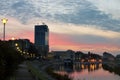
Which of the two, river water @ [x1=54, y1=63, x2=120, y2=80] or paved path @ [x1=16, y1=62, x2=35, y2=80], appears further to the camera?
river water @ [x1=54, y1=63, x2=120, y2=80]

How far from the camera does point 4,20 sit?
42.1 meters

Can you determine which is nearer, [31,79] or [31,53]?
[31,79]

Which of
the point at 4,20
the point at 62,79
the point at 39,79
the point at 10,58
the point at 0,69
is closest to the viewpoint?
the point at 0,69

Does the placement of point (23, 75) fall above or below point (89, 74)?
above

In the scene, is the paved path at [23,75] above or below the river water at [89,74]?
above

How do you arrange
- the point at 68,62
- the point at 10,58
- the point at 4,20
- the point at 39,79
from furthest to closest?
the point at 68,62 < the point at 4,20 < the point at 39,79 < the point at 10,58

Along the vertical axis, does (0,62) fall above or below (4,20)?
below

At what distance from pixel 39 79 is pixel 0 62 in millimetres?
15775

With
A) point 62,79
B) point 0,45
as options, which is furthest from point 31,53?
point 0,45

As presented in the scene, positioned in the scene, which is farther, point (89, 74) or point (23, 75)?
point (89, 74)

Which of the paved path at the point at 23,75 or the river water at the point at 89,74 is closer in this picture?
the paved path at the point at 23,75

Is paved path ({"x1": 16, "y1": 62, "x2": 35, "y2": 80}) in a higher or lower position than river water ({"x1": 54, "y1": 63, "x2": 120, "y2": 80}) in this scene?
higher

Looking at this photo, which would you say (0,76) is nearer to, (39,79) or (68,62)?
(39,79)

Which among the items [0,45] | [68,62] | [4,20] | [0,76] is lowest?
[68,62]
